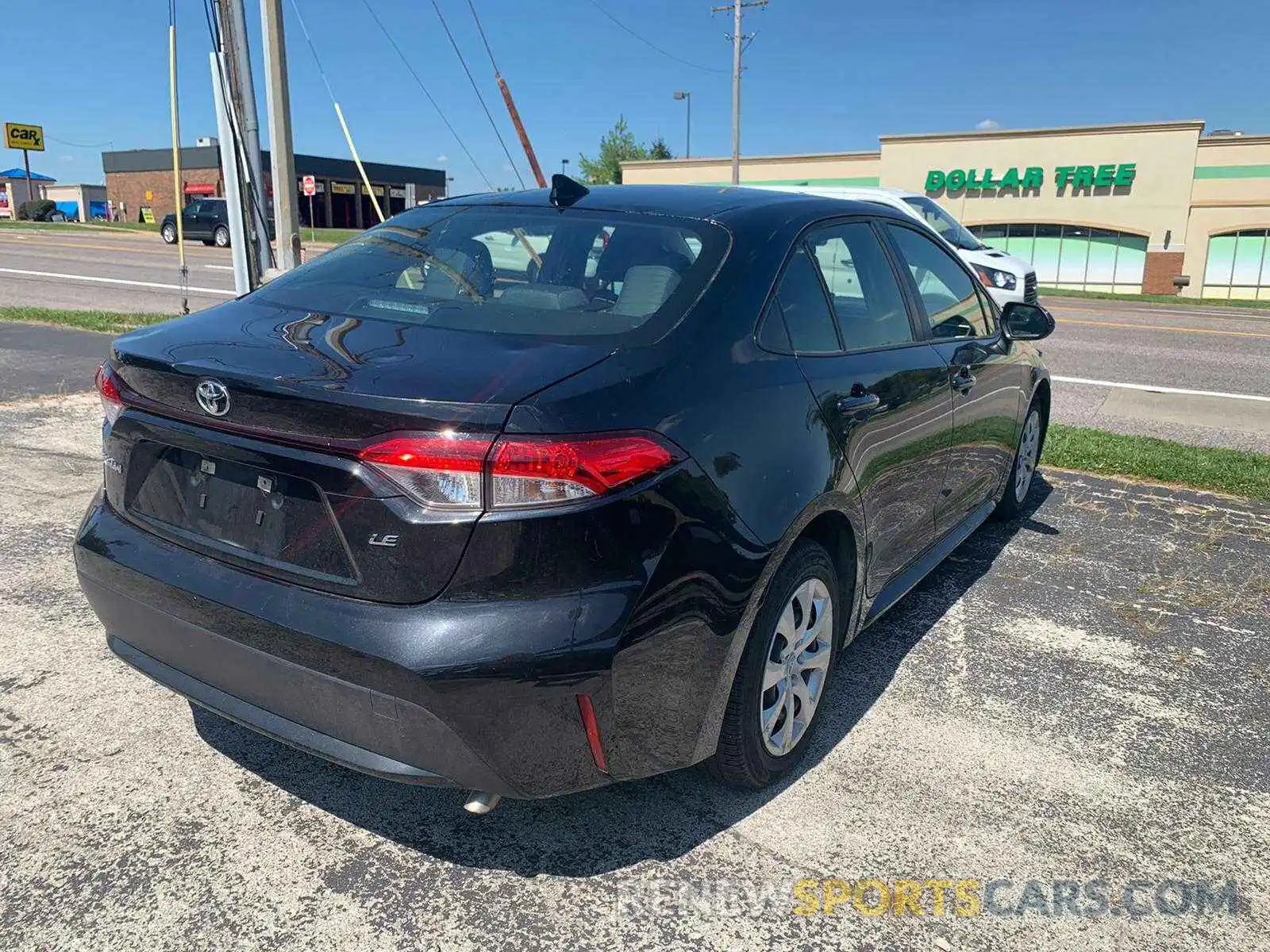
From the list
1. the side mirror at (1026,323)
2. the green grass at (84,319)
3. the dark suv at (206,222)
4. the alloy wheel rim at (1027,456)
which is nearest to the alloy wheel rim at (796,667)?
the side mirror at (1026,323)

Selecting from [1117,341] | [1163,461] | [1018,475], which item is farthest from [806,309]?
[1117,341]

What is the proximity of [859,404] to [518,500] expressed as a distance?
136 centimetres

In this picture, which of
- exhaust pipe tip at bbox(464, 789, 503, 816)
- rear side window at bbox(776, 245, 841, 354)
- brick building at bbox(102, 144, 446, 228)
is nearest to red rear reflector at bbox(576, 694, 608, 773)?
exhaust pipe tip at bbox(464, 789, 503, 816)

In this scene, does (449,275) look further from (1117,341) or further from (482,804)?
(1117,341)

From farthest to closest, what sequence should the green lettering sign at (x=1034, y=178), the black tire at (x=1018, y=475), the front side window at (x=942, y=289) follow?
the green lettering sign at (x=1034, y=178) → the black tire at (x=1018, y=475) → the front side window at (x=942, y=289)

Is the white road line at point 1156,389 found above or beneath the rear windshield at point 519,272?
beneath

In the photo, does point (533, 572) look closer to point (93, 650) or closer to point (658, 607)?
point (658, 607)

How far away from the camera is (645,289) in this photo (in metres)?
2.76

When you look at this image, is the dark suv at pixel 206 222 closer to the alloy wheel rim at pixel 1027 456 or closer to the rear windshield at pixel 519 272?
the alloy wheel rim at pixel 1027 456

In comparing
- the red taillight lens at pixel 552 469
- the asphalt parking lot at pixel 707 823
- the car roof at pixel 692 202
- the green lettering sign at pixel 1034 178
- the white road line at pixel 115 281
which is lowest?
the asphalt parking lot at pixel 707 823

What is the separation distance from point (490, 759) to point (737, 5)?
→ 39.6 m

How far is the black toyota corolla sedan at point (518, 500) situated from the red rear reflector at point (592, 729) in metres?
0.01

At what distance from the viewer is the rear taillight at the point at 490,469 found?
2.09 meters

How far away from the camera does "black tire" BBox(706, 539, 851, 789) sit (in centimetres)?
262
